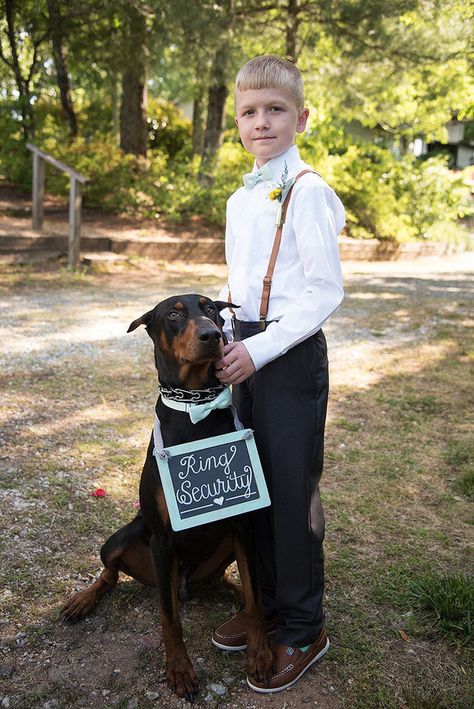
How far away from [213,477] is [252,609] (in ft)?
1.58

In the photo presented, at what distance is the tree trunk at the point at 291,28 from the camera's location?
1116 cm

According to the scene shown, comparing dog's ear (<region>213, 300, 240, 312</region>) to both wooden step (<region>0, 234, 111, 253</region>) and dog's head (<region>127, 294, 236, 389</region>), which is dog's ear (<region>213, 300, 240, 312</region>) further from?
wooden step (<region>0, 234, 111, 253</region>)

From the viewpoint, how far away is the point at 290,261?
7.18 feet

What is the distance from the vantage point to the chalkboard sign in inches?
85.4

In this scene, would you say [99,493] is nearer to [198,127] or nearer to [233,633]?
[233,633]

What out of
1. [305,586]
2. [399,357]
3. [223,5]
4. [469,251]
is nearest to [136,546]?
[305,586]

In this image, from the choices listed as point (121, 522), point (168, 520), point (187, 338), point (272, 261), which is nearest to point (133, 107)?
point (121, 522)

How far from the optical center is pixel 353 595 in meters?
2.77

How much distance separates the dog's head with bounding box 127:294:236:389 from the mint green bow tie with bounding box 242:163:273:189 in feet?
1.37

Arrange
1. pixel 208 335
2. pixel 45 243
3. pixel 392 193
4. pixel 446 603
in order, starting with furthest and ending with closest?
pixel 392 193
pixel 45 243
pixel 446 603
pixel 208 335

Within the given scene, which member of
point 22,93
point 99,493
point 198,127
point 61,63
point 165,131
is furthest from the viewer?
point 198,127

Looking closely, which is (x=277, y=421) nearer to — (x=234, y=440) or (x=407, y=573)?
(x=234, y=440)

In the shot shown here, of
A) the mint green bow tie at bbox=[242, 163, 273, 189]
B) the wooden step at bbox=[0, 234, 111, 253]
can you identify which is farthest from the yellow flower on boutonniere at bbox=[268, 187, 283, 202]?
the wooden step at bbox=[0, 234, 111, 253]

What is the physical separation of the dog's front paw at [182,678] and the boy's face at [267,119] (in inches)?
67.2
